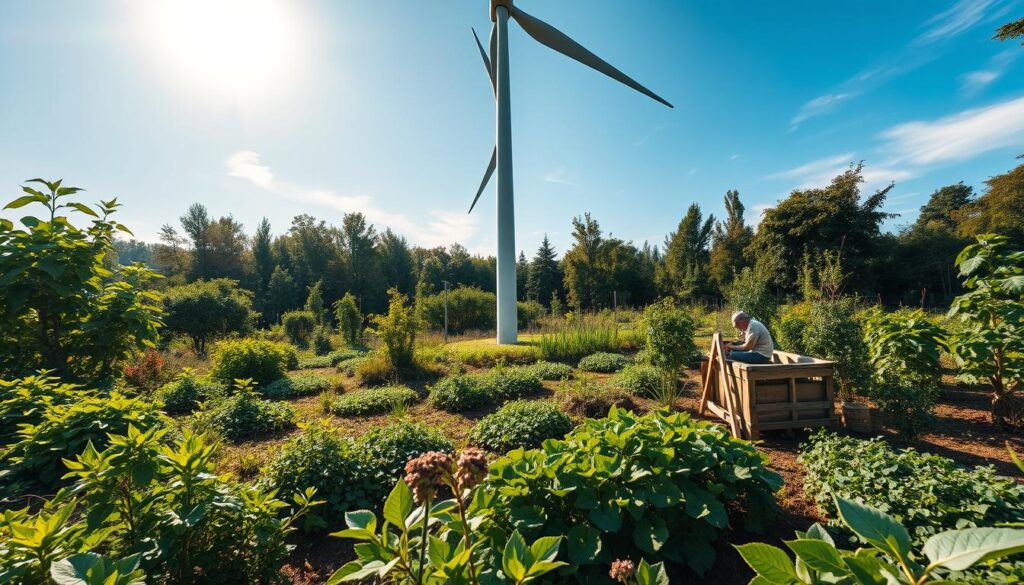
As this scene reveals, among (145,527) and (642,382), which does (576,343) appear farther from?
(145,527)

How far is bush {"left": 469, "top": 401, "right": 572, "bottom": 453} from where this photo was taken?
4172mm

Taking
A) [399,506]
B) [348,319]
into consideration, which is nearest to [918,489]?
[399,506]

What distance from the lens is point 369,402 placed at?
20.0 ft

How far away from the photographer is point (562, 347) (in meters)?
10.7

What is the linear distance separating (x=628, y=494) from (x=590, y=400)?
11.5ft

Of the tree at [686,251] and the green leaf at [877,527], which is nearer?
the green leaf at [877,527]

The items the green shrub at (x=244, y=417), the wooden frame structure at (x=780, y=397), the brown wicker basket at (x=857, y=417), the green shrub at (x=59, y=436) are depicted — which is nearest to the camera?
the green shrub at (x=59, y=436)

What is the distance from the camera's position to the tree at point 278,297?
31453mm

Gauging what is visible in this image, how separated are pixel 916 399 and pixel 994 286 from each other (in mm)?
1623

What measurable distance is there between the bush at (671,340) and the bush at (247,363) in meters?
7.70

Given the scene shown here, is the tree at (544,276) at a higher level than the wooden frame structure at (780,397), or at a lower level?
higher

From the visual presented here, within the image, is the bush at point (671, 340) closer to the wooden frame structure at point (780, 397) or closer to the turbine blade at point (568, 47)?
the wooden frame structure at point (780, 397)

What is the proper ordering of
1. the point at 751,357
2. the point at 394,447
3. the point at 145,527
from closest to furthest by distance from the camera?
the point at 145,527 → the point at 394,447 → the point at 751,357

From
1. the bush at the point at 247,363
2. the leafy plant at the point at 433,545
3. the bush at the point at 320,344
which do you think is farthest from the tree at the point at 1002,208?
the bush at the point at 320,344
